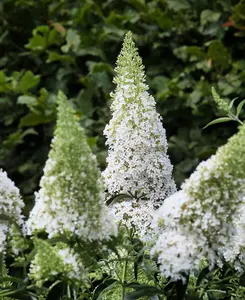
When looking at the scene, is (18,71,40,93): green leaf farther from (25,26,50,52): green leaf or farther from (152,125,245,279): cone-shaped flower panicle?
(152,125,245,279): cone-shaped flower panicle

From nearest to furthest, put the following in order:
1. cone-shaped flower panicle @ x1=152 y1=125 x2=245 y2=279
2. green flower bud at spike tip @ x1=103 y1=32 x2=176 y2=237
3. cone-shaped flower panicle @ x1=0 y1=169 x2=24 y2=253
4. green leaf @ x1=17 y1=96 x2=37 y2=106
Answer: cone-shaped flower panicle @ x1=152 y1=125 x2=245 y2=279 < cone-shaped flower panicle @ x1=0 y1=169 x2=24 y2=253 < green flower bud at spike tip @ x1=103 y1=32 x2=176 y2=237 < green leaf @ x1=17 y1=96 x2=37 y2=106

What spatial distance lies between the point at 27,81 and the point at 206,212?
9.42ft

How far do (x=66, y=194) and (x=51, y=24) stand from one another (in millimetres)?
3164

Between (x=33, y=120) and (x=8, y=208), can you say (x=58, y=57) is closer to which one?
(x=33, y=120)

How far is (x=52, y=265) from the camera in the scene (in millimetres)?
963

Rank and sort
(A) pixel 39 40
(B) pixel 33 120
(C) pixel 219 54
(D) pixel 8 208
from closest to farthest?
(D) pixel 8 208
(C) pixel 219 54
(B) pixel 33 120
(A) pixel 39 40

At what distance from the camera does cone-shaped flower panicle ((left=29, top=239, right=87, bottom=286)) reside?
96cm

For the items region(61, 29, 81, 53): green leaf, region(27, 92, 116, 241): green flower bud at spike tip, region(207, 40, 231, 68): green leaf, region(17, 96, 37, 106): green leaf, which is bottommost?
region(27, 92, 116, 241): green flower bud at spike tip

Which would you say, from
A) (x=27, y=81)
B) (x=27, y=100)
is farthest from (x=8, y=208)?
(x=27, y=81)

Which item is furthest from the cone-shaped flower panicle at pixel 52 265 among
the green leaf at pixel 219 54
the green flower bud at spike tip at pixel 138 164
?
the green leaf at pixel 219 54

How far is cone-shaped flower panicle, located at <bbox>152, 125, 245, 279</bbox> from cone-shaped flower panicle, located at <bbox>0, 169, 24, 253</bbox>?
0.22m

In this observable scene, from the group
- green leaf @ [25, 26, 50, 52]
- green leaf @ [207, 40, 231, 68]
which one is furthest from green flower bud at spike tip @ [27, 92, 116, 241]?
green leaf @ [25, 26, 50, 52]

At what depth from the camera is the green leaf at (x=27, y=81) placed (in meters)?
3.67

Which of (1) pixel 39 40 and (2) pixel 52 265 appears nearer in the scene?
(2) pixel 52 265
